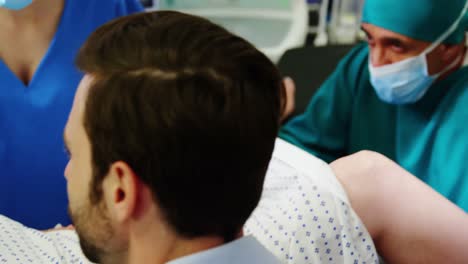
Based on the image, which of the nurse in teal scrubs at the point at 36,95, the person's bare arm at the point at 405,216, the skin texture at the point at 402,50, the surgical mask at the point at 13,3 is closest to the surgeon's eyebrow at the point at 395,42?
the skin texture at the point at 402,50

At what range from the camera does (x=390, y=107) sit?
1.59 meters

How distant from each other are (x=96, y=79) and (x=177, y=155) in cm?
13

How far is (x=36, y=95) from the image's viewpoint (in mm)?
1157

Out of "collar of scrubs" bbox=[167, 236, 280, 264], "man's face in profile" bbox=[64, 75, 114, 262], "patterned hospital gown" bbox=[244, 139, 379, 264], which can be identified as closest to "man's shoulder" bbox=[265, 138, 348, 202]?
"patterned hospital gown" bbox=[244, 139, 379, 264]

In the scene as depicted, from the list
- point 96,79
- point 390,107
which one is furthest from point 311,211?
point 390,107

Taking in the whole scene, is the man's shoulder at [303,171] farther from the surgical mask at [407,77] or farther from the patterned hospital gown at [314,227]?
the surgical mask at [407,77]

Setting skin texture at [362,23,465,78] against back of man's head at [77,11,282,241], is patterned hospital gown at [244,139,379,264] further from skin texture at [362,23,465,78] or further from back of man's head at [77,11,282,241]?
skin texture at [362,23,465,78]

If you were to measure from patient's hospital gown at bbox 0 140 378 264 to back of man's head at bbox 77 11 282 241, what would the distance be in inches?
15.1

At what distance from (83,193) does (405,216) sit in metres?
0.63

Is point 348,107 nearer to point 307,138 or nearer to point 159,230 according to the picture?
point 307,138

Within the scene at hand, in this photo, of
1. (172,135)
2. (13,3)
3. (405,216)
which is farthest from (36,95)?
(405,216)

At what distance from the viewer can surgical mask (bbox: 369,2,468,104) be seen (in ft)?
4.82

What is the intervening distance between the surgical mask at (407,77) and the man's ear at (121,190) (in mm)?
1041

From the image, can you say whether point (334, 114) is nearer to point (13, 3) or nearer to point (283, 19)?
point (13, 3)
